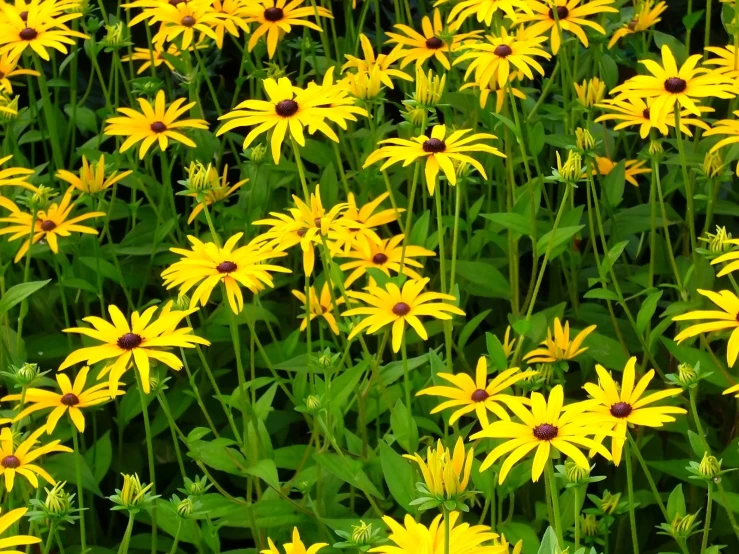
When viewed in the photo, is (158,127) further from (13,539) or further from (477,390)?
(13,539)

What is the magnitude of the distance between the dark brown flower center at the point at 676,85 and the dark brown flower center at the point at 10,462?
944 millimetres

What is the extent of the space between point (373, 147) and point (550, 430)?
0.82 metres

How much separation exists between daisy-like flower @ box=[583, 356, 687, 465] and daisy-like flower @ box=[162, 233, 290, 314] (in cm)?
39

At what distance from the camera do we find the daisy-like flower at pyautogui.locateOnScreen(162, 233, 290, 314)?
126 centimetres

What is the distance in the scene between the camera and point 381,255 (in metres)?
1.58

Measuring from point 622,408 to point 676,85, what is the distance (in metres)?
0.53

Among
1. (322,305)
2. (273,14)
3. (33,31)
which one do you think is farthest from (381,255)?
(33,31)

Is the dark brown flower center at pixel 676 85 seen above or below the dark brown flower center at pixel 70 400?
above

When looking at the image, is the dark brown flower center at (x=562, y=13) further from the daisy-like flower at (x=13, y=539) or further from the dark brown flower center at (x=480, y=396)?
the daisy-like flower at (x=13, y=539)

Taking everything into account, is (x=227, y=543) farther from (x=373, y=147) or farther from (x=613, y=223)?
(x=613, y=223)

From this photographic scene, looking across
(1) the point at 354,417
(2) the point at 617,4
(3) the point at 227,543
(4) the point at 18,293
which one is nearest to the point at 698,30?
(2) the point at 617,4

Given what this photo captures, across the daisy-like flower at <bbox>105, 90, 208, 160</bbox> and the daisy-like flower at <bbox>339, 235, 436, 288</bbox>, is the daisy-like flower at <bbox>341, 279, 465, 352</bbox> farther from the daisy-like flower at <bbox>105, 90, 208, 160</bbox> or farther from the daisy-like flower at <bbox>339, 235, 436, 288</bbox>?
the daisy-like flower at <bbox>105, 90, 208, 160</bbox>

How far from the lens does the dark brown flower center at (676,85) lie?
146cm

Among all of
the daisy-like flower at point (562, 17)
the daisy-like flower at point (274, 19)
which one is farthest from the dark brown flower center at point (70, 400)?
the daisy-like flower at point (562, 17)
